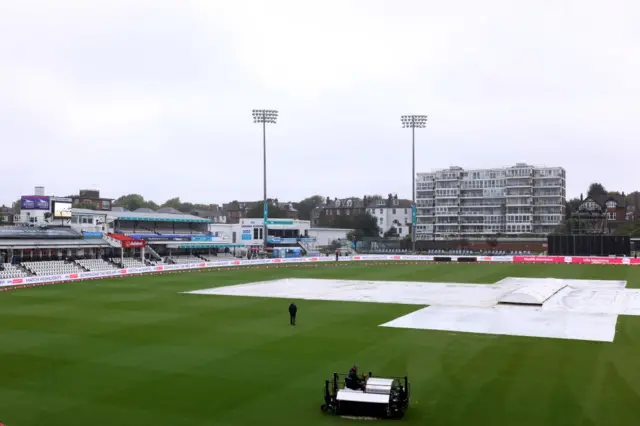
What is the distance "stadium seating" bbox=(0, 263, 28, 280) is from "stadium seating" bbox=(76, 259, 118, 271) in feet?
27.7

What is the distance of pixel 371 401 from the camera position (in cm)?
1625

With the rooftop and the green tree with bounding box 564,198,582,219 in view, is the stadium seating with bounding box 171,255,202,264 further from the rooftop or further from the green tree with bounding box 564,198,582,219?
the green tree with bounding box 564,198,582,219

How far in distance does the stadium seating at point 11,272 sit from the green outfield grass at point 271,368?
2484 centimetres

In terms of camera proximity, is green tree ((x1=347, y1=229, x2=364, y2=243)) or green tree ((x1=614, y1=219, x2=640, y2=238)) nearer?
green tree ((x1=614, y1=219, x2=640, y2=238))

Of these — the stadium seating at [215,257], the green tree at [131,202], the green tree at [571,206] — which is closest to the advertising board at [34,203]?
the stadium seating at [215,257]

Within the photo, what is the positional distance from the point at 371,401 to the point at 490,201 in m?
142

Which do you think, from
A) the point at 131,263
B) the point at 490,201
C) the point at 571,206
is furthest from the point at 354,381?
the point at 571,206

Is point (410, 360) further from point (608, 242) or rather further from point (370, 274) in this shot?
point (608, 242)

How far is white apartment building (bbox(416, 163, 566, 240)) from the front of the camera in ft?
480

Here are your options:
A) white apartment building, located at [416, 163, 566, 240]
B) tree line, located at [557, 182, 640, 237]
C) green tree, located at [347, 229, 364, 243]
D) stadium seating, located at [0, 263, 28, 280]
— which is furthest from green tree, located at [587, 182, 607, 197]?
stadium seating, located at [0, 263, 28, 280]

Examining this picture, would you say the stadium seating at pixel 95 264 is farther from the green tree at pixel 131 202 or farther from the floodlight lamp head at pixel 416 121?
the green tree at pixel 131 202

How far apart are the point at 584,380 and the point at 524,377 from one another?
6.18 feet

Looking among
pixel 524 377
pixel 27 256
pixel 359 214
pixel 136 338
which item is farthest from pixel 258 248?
pixel 524 377

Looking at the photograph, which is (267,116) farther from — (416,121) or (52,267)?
(52,267)
